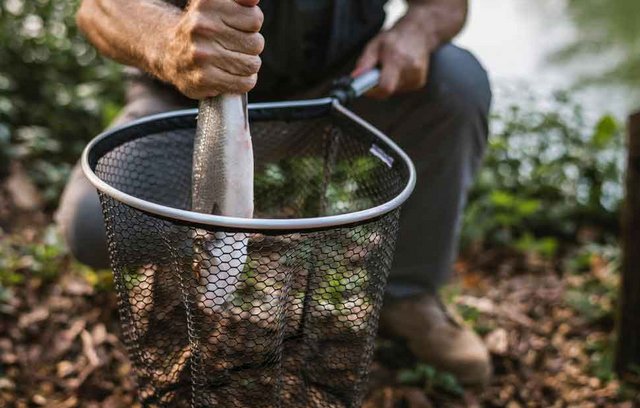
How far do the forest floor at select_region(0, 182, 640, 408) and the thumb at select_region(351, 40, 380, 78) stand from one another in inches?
28.6

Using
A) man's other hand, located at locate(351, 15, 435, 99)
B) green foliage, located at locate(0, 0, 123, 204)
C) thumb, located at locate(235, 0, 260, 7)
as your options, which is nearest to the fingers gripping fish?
thumb, located at locate(235, 0, 260, 7)

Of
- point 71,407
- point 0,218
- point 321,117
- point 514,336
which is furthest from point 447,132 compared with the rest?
point 0,218

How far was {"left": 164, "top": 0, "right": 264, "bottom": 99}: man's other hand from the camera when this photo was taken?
41.2 inches

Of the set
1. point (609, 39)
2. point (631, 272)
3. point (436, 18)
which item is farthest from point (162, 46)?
point (609, 39)

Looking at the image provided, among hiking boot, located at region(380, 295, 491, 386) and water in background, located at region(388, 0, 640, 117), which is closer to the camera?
hiking boot, located at region(380, 295, 491, 386)

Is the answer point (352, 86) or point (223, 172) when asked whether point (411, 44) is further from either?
point (223, 172)

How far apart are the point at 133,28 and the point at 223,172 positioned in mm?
360

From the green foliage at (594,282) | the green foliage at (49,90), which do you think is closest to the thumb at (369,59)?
the green foliage at (594,282)

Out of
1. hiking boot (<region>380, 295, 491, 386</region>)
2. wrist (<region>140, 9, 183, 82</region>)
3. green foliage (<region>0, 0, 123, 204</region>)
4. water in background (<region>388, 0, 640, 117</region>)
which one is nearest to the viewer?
wrist (<region>140, 9, 183, 82</region>)

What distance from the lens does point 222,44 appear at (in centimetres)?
106

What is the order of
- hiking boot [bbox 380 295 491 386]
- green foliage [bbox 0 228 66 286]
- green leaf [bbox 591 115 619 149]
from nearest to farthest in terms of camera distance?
hiking boot [bbox 380 295 491 386] < green foliage [bbox 0 228 66 286] < green leaf [bbox 591 115 619 149]

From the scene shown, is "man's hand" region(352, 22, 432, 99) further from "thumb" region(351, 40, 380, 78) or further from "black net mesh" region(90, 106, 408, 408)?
"black net mesh" region(90, 106, 408, 408)

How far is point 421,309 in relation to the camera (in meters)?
1.85

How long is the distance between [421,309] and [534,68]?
127 inches
